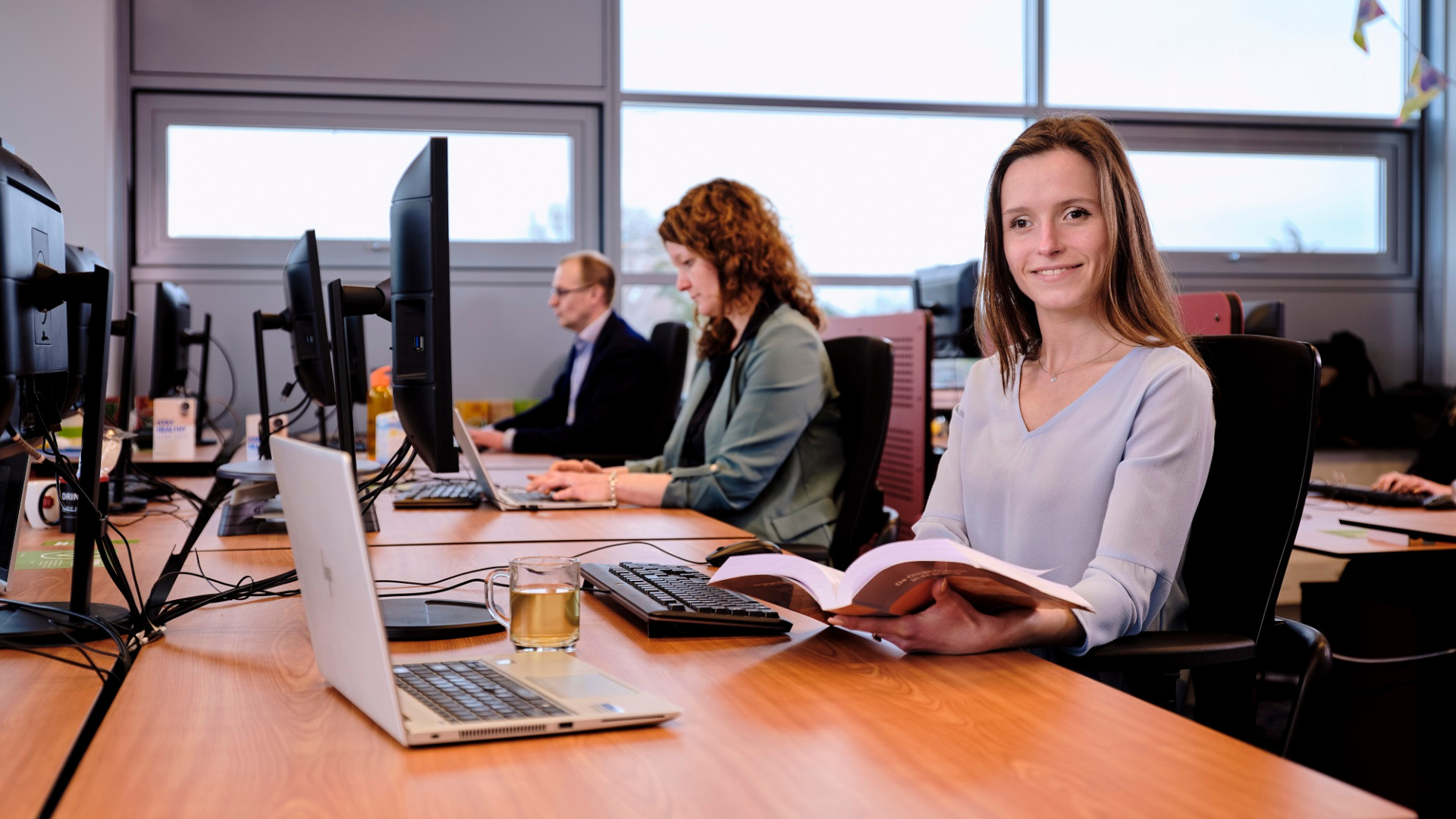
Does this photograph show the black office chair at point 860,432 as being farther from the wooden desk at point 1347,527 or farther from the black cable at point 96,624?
the black cable at point 96,624

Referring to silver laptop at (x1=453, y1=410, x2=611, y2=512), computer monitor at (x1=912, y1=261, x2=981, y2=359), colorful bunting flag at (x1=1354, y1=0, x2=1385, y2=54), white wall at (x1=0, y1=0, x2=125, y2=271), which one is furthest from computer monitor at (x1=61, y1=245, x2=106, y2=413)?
colorful bunting flag at (x1=1354, y1=0, x2=1385, y2=54)

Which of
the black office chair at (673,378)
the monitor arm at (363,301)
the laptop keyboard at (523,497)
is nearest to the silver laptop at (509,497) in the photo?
the laptop keyboard at (523,497)

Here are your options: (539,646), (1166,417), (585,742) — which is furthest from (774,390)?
(585,742)

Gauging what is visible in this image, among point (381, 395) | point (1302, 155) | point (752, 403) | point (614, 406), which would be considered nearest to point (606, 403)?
point (614, 406)

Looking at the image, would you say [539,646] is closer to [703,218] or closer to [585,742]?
[585,742]

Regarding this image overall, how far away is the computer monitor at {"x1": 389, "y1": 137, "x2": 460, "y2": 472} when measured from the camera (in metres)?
1.17

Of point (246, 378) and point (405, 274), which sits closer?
point (405, 274)

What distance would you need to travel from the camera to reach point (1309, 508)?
2293 mm

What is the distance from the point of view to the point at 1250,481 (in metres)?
1.34

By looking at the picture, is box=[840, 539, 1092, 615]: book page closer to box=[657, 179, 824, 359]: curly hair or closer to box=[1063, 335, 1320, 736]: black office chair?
box=[1063, 335, 1320, 736]: black office chair

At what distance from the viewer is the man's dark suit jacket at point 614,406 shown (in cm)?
352

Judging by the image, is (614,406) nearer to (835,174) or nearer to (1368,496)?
(835,174)

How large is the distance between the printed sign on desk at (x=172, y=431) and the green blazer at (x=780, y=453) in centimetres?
149

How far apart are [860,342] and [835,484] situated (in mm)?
288
